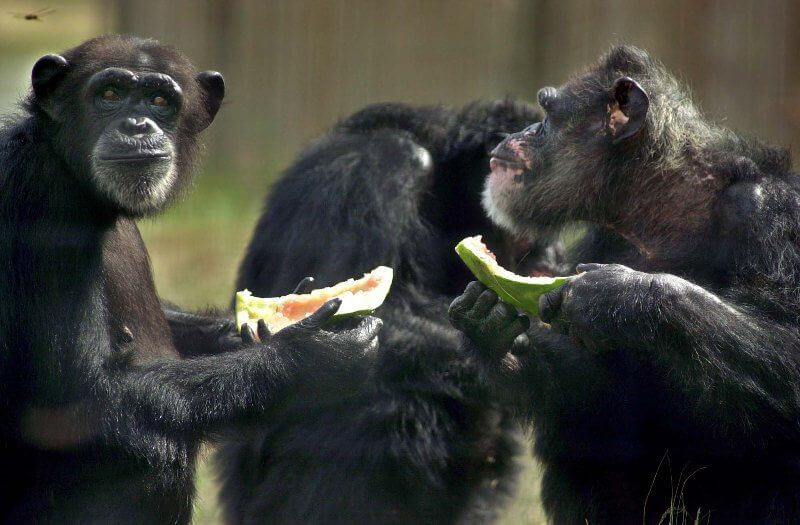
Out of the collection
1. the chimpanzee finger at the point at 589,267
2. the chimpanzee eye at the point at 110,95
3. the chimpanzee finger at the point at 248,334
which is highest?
the chimpanzee eye at the point at 110,95

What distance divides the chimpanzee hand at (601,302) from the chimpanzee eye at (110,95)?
6.73ft

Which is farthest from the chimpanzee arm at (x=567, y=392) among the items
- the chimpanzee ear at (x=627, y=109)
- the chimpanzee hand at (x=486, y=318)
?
the chimpanzee ear at (x=627, y=109)

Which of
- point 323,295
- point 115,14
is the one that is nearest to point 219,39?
point 115,14

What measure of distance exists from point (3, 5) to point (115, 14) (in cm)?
210

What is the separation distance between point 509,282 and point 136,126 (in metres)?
1.73

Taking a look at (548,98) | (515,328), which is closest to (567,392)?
(515,328)

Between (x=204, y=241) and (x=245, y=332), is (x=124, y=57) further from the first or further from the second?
(x=204, y=241)

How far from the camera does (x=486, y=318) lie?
4.77 metres

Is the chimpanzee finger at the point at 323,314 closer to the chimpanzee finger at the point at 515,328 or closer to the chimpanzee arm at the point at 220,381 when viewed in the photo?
the chimpanzee arm at the point at 220,381

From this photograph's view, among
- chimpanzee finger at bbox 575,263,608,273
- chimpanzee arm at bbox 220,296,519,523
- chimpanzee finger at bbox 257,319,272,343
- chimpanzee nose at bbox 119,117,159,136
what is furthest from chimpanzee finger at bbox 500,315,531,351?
chimpanzee nose at bbox 119,117,159,136

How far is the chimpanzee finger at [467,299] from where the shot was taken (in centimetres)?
471

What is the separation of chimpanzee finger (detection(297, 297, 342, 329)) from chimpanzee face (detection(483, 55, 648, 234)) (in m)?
1.18

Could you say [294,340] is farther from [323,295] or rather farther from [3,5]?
[3,5]

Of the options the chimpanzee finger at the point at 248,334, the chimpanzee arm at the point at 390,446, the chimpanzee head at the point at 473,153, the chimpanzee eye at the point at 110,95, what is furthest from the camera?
the chimpanzee head at the point at 473,153
